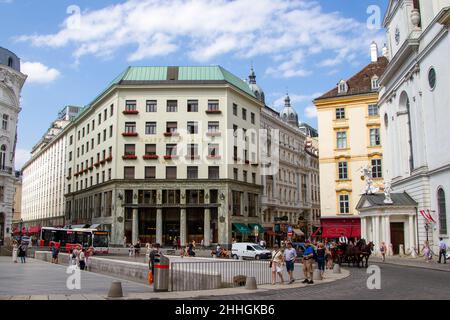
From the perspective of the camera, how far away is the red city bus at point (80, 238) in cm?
5125

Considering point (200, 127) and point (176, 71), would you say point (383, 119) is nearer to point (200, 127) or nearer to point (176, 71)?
point (200, 127)

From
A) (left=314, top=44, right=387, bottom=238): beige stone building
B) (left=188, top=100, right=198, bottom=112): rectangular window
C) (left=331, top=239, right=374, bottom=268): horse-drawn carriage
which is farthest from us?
(left=188, top=100, right=198, bottom=112): rectangular window

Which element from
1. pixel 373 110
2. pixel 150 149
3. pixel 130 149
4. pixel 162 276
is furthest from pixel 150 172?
pixel 162 276

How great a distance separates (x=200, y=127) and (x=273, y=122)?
21.1 m

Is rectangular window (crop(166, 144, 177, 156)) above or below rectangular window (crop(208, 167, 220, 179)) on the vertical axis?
above

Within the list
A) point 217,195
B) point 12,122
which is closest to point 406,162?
point 217,195

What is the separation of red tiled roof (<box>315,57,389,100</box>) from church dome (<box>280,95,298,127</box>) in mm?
39808

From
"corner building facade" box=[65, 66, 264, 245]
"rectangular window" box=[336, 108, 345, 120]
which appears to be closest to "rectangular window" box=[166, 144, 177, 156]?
"corner building facade" box=[65, 66, 264, 245]

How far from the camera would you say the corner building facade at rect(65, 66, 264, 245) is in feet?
197

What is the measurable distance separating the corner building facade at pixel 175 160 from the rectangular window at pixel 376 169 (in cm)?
1616

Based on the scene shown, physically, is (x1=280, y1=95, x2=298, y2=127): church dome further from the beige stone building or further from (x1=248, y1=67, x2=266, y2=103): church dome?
the beige stone building

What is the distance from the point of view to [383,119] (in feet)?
172

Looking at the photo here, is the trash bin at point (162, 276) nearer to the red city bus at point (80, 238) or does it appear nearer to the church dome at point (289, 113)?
the red city bus at point (80, 238)

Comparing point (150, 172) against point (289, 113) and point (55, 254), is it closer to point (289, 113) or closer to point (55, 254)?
point (55, 254)
